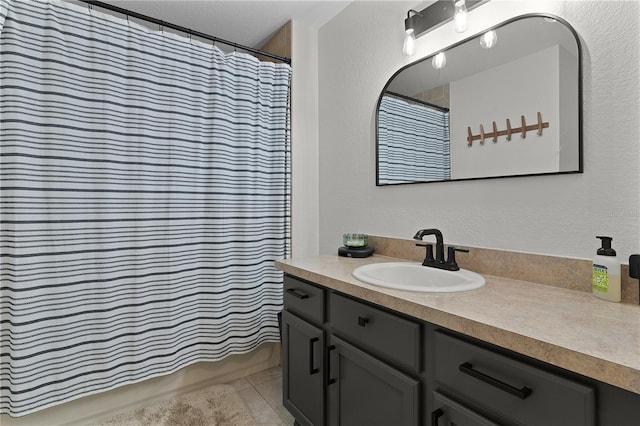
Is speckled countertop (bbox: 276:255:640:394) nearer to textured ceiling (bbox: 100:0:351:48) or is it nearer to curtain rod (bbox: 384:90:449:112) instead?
curtain rod (bbox: 384:90:449:112)

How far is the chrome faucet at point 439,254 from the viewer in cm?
143

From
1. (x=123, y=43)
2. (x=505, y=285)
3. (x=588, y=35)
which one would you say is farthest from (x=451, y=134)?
(x=123, y=43)

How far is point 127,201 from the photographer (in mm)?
1815

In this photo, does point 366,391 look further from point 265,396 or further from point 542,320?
point 265,396

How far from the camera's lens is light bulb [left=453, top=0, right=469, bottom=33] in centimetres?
143

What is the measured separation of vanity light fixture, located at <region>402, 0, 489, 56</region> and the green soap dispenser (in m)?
1.01

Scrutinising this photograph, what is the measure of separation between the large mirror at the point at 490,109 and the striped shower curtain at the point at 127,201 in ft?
2.86

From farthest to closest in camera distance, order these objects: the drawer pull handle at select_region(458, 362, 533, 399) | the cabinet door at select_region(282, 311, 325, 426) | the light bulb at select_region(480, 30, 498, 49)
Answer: the cabinet door at select_region(282, 311, 325, 426) → the light bulb at select_region(480, 30, 498, 49) → the drawer pull handle at select_region(458, 362, 533, 399)

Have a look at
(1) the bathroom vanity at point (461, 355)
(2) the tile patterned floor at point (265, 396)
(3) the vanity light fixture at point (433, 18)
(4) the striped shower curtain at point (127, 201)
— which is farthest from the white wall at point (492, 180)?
(2) the tile patterned floor at point (265, 396)

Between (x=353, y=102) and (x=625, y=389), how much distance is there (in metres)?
1.84

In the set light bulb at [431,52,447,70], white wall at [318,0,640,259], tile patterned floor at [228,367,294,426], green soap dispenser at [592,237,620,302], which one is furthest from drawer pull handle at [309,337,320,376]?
light bulb at [431,52,447,70]

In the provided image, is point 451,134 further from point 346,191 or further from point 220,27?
point 220,27

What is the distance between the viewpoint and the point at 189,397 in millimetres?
2041

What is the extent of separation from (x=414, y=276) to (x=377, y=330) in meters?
0.43
